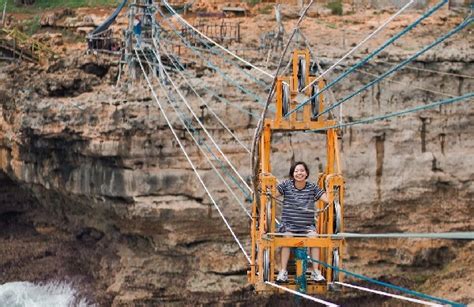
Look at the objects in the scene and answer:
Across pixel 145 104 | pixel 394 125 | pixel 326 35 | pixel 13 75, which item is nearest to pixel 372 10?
pixel 326 35

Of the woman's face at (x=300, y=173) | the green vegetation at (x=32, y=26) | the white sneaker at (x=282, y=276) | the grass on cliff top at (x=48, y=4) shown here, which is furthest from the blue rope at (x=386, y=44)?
the grass on cliff top at (x=48, y=4)

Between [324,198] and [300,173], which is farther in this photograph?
[324,198]

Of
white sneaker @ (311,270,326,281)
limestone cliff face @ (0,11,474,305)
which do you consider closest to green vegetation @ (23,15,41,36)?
limestone cliff face @ (0,11,474,305)

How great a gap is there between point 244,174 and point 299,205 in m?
9.28

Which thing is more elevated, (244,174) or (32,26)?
(32,26)

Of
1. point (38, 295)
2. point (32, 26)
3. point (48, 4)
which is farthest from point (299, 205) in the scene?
point (48, 4)

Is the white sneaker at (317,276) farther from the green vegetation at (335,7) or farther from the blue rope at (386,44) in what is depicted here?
the green vegetation at (335,7)

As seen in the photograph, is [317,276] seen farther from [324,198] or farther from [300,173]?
[300,173]

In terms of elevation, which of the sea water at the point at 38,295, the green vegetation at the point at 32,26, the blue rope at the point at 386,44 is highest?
the green vegetation at the point at 32,26

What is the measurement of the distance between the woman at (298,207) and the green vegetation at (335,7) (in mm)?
13414

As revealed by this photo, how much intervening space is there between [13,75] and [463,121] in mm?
10982

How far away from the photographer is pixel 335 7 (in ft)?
81.6

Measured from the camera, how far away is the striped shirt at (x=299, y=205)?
1180 cm

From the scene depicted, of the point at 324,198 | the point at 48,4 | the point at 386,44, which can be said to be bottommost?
the point at 324,198
